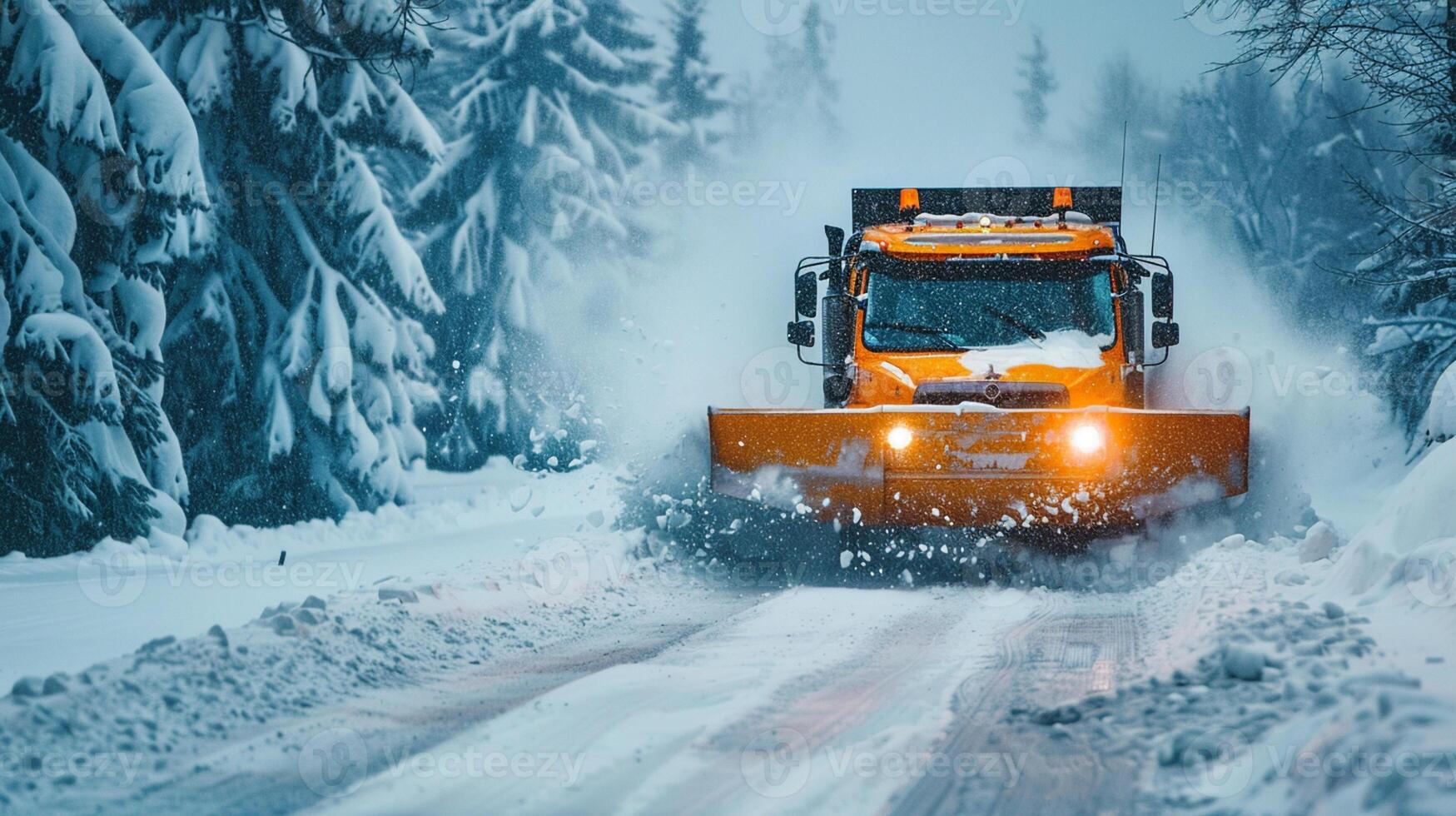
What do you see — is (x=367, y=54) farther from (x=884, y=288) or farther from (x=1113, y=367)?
(x=1113, y=367)

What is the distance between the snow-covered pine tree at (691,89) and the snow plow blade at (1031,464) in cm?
1939

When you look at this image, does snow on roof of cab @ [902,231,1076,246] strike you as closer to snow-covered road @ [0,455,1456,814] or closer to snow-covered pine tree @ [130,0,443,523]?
snow-covered road @ [0,455,1456,814]

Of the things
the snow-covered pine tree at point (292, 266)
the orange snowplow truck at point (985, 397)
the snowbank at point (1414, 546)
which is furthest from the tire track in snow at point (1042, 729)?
the snow-covered pine tree at point (292, 266)

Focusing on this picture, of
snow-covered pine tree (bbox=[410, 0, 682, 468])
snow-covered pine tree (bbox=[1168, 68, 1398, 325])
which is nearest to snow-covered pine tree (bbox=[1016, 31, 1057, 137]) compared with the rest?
snow-covered pine tree (bbox=[1168, 68, 1398, 325])

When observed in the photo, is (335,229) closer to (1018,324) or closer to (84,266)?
(84,266)

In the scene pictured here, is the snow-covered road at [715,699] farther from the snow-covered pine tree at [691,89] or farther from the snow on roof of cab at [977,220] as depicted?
the snow-covered pine tree at [691,89]

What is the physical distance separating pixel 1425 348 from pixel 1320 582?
14.7 m

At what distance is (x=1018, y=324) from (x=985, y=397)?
0.75 metres

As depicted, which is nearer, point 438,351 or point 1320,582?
point 1320,582

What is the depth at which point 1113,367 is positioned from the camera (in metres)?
9.30

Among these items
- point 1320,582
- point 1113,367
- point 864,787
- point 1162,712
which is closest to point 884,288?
point 1113,367

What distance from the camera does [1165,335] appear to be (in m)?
9.62

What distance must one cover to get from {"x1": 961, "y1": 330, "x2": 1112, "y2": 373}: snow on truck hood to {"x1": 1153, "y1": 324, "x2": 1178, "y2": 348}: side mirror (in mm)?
597

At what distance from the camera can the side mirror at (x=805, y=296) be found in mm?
9812
